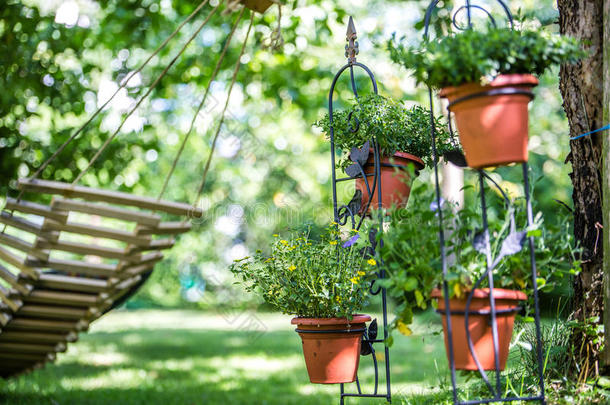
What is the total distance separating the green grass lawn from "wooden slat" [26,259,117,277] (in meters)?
1.24

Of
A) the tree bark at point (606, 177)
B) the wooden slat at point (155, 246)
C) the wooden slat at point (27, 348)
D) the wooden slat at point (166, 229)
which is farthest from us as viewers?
the wooden slat at point (27, 348)

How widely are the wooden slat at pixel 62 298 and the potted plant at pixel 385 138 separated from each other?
1548 mm

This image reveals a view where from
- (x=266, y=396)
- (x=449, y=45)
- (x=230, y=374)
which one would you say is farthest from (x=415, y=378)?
(x=449, y=45)

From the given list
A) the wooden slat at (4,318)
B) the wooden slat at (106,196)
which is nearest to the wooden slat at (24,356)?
the wooden slat at (4,318)

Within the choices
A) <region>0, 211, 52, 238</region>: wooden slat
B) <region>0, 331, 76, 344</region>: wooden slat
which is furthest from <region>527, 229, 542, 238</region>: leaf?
<region>0, 331, 76, 344</region>: wooden slat

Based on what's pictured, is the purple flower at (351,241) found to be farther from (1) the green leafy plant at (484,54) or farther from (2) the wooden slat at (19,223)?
(2) the wooden slat at (19,223)

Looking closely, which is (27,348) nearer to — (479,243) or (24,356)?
(24,356)

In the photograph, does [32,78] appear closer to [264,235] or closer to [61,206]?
[61,206]

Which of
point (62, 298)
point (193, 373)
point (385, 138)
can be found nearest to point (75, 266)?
point (62, 298)

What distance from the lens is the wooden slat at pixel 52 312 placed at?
2674mm

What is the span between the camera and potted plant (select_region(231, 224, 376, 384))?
1669 millimetres

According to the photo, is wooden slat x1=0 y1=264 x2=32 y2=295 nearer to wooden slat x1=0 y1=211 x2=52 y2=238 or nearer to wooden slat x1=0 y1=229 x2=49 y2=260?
wooden slat x1=0 y1=229 x2=49 y2=260

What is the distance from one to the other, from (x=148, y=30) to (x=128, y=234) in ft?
8.94

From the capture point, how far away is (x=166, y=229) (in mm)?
2318
